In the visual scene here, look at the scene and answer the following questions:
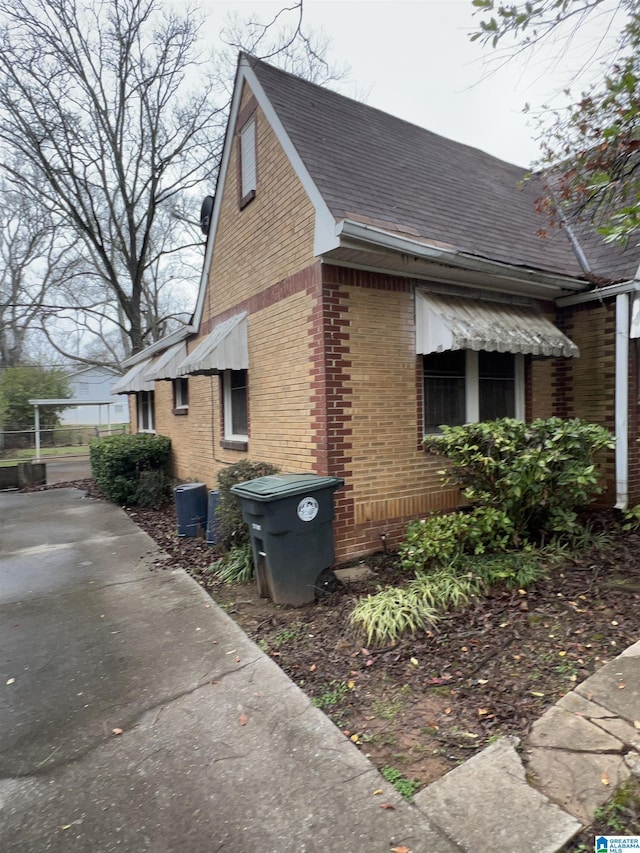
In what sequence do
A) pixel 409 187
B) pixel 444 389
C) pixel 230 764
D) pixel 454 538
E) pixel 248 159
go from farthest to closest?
pixel 248 159 → pixel 409 187 → pixel 444 389 → pixel 454 538 → pixel 230 764

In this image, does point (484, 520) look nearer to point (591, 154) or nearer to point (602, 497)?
point (602, 497)

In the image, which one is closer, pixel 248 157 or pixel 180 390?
pixel 248 157

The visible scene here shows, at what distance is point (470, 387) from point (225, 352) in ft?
11.1

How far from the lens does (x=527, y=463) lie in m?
4.61

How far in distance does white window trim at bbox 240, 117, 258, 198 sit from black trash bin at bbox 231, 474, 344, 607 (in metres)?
4.74

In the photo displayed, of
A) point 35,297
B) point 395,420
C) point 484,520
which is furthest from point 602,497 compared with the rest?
point 35,297

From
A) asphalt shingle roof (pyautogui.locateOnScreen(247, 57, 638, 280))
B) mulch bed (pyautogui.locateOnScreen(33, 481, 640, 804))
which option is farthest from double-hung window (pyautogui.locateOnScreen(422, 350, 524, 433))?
mulch bed (pyautogui.locateOnScreen(33, 481, 640, 804))

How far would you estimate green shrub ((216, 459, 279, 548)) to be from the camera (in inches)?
231

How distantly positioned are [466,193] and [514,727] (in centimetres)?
744

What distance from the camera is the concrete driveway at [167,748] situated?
7.09ft

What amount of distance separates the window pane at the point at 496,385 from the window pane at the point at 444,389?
0.35m

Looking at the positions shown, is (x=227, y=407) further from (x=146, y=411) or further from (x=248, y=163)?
(x=146, y=411)

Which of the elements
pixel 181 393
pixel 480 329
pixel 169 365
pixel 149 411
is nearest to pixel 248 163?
pixel 169 365

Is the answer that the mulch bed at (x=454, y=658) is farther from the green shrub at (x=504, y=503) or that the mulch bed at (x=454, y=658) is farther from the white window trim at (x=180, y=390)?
the white window trim at (x=180, y=390)
